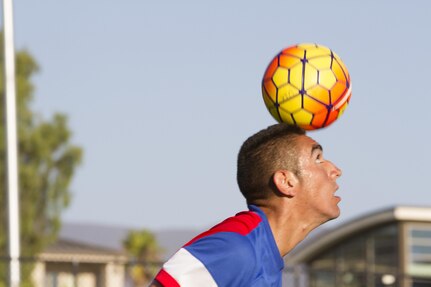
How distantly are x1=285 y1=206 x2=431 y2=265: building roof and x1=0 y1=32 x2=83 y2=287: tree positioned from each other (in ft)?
35.2

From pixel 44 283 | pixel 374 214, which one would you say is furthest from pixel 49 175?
pixel 374 214

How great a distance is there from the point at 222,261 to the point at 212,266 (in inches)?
2.0

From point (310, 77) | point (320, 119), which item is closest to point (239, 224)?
point (320, 119)

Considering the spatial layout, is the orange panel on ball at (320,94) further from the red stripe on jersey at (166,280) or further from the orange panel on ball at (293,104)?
the red stripe on jersey at (166,280)

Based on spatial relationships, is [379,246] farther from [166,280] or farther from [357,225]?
[166,280]

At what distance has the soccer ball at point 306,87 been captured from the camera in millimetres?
6328

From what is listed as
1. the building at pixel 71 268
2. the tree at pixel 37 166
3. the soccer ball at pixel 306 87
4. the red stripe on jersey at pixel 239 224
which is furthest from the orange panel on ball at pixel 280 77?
the tree at pixel 37 166

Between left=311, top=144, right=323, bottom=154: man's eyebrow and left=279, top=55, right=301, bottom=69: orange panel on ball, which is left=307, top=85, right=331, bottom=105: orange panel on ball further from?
left=311, top=144, right=323, bottom=154: man's eyebrow

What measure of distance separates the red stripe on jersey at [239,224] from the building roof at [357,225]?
3144cm

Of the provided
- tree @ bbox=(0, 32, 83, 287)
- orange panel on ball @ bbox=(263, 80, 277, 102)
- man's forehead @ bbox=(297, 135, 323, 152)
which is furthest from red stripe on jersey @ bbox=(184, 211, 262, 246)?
tree @ bbox=(0, 32, 83, 287)

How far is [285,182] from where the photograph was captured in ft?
17.8

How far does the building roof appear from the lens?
36.7m

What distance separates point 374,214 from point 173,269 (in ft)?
111

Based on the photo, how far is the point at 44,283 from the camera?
41469 mm
